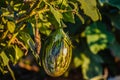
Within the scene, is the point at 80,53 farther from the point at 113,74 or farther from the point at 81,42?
the point at 113,74

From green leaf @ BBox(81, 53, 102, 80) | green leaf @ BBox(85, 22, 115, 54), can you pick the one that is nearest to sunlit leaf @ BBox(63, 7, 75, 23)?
green leaf @ BBox(85, 22, 115, 54)

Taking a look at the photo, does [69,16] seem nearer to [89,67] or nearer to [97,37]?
[97,37]

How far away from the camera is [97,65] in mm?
1867

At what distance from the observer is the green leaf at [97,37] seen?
5.75 ft

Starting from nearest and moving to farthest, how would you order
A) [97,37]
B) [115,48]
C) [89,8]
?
[89,8] < [97,37] < [115,48]

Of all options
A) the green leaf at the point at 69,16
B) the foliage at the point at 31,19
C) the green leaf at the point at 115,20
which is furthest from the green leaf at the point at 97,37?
the green leaf at the point at 69,16

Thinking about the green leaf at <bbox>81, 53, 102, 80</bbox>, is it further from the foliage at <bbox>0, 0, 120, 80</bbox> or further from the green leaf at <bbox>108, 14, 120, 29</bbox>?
the foliage at <bbox>0, 0, 120, 80</bbox>

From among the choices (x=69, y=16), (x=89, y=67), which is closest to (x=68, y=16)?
(x=69, y=16)


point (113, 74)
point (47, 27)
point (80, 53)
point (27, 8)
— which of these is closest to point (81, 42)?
point (80, 53)

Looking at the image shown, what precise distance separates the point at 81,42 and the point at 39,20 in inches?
32.7

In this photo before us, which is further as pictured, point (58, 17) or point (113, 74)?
point (113, 74)

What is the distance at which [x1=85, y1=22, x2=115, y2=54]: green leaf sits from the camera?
175cm

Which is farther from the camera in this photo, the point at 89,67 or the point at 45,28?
the point at 89,67

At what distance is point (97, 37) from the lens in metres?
1.78
